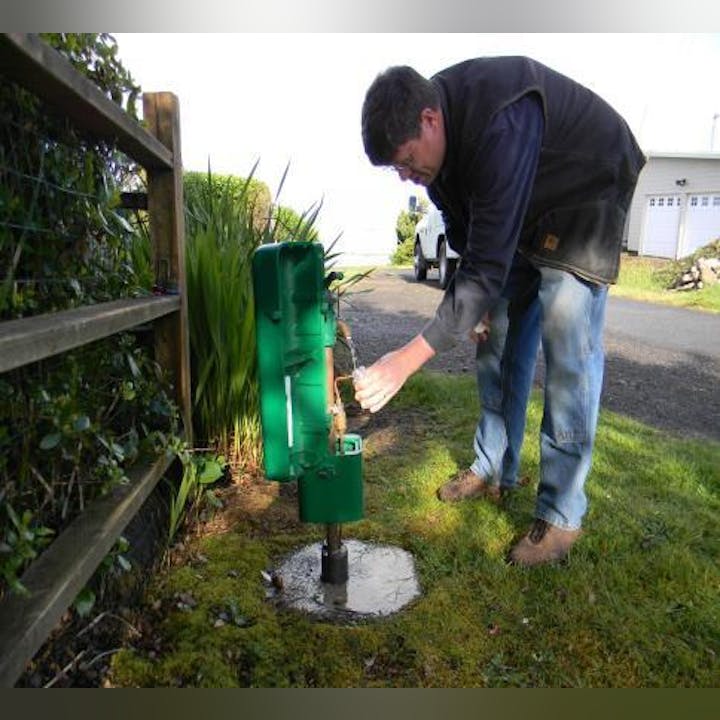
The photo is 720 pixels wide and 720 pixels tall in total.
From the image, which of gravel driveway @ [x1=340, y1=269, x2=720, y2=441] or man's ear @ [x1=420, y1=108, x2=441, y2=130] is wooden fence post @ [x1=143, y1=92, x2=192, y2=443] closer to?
man's ear @ [x1=420, y1=108, x2=441, y2=130]

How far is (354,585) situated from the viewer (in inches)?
86.0

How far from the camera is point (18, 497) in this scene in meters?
1.45

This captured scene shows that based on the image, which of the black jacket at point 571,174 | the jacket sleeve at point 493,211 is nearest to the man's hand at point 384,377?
the jacket sleeve at point 493,211

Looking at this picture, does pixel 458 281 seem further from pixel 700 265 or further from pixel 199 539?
pixel 700 265

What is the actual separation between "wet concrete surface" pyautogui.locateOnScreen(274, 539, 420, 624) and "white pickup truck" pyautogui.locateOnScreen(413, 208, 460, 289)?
8.92 metres

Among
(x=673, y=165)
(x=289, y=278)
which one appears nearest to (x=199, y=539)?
(x=289, y=278)

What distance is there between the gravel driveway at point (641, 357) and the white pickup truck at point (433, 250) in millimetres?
1078

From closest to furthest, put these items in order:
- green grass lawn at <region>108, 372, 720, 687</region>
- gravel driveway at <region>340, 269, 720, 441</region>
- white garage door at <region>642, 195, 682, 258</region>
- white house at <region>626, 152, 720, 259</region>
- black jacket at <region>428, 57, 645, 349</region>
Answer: green grass lawn at <region>108, 372, 720, 687</region> → black jacket at <region>428, 57, 645, 349</region> → gravel driveway at <region>340, 269, 720, 441</region> → white house at <region>626, 152, 720, 259</region> → white garage door at <region>642, 195, 682, 258</region>

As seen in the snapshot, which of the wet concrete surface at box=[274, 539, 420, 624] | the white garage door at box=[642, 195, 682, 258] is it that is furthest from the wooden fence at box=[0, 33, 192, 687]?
the white garage door at box=[642, 195, 682, 258]

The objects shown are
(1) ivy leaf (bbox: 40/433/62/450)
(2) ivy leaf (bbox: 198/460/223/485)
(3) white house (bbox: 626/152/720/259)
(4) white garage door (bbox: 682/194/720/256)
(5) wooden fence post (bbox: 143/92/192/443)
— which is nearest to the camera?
(1) ivy leaf (bbox: 40/433/62/450)

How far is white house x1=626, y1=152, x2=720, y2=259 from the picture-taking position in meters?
17.8

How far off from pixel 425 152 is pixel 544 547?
54.8 inches

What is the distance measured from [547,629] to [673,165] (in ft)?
66.5

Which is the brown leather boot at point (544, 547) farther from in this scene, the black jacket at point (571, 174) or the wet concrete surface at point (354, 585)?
the black jacket at point (571, 174)
